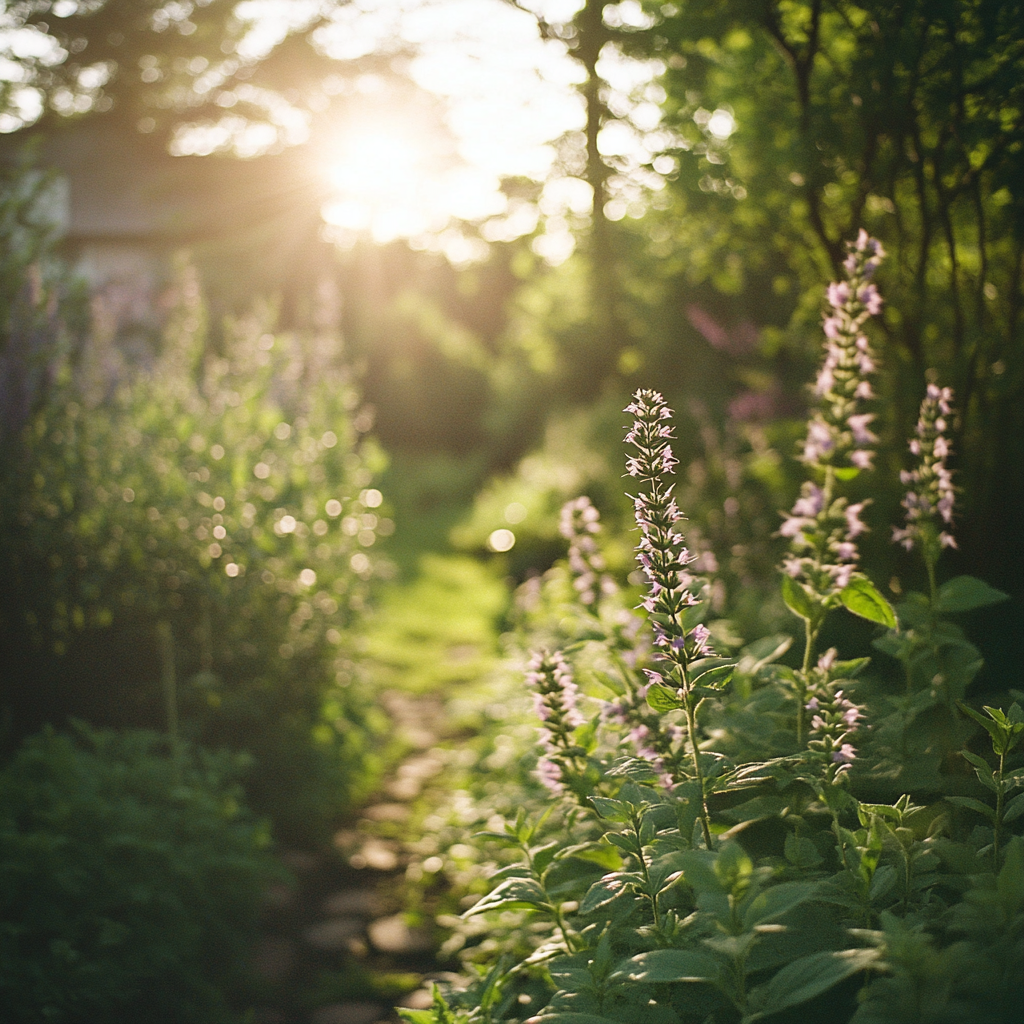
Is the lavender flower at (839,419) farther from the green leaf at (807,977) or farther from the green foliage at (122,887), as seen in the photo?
the green foliage at (122,887)

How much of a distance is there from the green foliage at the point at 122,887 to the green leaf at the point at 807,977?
1772 mm

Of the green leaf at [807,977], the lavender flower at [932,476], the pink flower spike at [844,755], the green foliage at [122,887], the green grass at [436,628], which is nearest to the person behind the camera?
the green leaf at [807,977]

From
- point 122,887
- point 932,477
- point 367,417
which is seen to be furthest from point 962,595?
point 367,417

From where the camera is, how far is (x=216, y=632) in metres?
3.60

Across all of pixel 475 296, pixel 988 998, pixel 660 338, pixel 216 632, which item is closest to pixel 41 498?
pixel 216 632

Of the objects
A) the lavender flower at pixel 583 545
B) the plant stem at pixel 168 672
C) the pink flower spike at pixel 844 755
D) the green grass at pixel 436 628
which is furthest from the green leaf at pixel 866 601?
the green grass at pixel 436 628

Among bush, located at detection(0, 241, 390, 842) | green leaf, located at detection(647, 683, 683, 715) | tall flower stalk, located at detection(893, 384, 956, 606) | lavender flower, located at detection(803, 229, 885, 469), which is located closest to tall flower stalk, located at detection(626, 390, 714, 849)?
green leaf, located at detection(647, 683, 683, 715)

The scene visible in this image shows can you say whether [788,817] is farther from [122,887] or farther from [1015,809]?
[122,887]

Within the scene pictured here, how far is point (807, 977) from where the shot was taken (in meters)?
1.15

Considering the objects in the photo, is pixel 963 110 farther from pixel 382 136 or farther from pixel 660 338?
pixel 660 338

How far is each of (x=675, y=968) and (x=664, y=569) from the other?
2.03 feet

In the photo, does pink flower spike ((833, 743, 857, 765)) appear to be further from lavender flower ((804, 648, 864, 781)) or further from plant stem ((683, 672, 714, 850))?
plant stem ((683, 672, 714, 850))

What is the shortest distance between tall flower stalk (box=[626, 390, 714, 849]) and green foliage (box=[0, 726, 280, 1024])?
167 centimetres

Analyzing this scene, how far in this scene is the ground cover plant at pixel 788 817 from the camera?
1.17 metres
